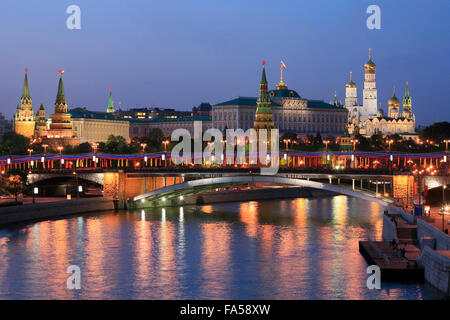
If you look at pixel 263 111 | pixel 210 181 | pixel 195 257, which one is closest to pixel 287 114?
pixel 263 111

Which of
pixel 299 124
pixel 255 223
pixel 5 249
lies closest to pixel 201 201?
pixel 255 223

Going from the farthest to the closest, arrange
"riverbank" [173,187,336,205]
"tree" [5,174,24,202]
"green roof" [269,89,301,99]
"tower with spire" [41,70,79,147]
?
"green roof" [269,89,301,99] < "tower with spire" [41,70,79,147] < "riverbank" [173,187,336,205] < "tree" [5,174,24,202]

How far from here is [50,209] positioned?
184 feet

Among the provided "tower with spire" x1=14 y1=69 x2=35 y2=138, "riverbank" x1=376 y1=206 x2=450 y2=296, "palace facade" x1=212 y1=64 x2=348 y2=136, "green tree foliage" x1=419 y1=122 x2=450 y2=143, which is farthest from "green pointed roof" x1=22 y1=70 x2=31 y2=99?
"riverbank" x1=376 y1=206 x2=450 y2=296

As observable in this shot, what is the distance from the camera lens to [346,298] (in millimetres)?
31906

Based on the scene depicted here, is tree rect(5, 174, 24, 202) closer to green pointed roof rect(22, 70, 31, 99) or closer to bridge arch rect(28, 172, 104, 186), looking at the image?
bridge arch rect(28, 172, 104, 186)

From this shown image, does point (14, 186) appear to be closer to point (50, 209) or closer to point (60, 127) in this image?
point (50, 209)

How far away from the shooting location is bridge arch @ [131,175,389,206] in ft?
179

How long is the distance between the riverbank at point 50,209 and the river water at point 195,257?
139 cm

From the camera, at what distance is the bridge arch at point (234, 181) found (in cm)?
5456

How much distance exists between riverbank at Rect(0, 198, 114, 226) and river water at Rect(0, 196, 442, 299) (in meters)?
1.39

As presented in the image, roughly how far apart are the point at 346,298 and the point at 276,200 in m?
45.6

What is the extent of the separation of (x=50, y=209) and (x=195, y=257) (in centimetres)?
1877
